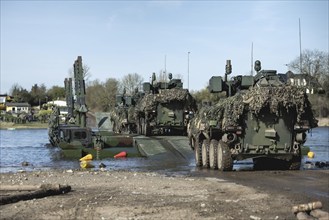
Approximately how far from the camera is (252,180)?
46.8ft

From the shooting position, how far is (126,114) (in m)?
39.1

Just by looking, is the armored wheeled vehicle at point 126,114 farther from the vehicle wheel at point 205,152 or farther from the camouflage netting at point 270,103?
the camouflage netting at point 270,103

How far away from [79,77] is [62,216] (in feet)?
70.4

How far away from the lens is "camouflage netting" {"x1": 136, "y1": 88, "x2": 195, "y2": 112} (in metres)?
30.1

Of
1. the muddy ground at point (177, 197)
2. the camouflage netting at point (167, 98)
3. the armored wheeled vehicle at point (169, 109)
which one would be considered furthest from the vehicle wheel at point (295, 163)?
the camouflage netting at point (167, 98)

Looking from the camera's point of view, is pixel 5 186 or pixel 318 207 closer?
pixel 318 207

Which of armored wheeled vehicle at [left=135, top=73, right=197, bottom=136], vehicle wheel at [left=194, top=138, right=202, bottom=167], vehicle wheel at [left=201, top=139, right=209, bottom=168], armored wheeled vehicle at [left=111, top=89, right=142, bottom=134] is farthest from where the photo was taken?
armored wheeled vehicle at [left=111, top=89, right=142, bottom=134]

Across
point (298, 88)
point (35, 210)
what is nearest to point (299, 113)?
point (298, 88)

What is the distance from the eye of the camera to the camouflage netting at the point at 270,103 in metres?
15.7

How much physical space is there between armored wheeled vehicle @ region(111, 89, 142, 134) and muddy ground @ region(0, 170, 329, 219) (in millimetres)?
21577

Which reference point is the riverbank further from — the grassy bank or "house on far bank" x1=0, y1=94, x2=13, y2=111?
"house on far bank" x1=0, y1=94, x2=13, y2=111

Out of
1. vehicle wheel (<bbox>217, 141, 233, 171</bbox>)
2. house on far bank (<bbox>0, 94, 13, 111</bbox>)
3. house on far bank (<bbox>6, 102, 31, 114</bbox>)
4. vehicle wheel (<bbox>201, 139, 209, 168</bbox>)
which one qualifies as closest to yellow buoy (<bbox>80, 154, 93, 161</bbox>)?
vehicle wheel (<bbox>201, 139, 209, 168</bbox>)

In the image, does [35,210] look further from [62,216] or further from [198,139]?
[198,139]

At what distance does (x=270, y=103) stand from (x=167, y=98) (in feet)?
48.6
